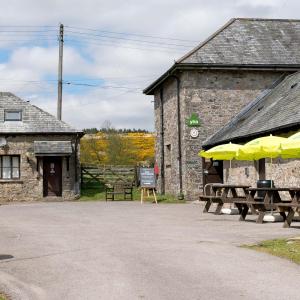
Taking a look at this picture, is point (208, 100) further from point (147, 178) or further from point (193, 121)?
point (147, 178)

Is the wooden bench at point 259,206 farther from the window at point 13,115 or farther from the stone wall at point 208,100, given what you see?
the window at point 13,115

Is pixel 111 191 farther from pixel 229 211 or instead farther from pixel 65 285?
pixel 65 285

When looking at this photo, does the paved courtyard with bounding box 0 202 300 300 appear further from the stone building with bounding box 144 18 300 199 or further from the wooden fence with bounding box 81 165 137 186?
the wooden fence with bounding box 81 165 137 186

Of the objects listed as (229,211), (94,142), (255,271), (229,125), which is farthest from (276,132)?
(94,142)

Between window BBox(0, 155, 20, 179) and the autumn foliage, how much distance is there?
16.8 m

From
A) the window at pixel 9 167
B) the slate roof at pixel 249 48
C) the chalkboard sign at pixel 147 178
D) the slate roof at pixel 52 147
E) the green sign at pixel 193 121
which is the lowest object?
the chalkboard sign at pixel 147 178

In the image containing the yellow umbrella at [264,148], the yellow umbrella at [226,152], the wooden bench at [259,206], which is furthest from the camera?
the yellow umbrella at [226,152]

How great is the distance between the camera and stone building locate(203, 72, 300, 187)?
19.3 metres

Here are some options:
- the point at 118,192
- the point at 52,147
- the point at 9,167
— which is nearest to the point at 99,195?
the point at 118,192

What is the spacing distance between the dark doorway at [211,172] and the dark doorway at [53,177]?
7986 millimetres

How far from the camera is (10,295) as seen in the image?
261 inches

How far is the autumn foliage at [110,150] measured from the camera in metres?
47.4

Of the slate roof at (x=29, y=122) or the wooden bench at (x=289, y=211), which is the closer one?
the wooden bench at (x=289, y=211)

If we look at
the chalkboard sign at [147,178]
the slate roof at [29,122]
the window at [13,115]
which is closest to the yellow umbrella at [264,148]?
the chalkboard sign at [147,178]
